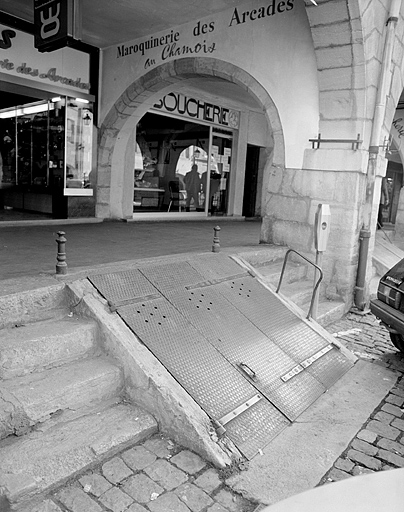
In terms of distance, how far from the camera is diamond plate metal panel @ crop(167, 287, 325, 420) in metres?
3.38

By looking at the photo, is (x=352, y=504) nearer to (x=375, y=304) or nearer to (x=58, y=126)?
(x=375, y=304)

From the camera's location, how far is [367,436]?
3053 millimetres

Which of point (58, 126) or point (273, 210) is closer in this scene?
point (273, 210)

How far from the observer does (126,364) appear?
2994mm

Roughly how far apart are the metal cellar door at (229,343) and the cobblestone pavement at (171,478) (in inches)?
15.6

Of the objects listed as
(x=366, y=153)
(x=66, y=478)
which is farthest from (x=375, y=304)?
(x=66, y=478)

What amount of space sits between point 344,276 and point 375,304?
1.61m

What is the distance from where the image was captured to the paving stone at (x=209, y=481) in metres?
2.39

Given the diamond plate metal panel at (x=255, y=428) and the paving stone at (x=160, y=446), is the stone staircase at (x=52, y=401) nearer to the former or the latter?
the paving stone at (x=160, y=446)

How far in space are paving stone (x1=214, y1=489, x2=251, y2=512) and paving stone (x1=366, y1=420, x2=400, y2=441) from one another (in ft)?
4.34

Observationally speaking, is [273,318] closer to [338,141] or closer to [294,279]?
[294,279]

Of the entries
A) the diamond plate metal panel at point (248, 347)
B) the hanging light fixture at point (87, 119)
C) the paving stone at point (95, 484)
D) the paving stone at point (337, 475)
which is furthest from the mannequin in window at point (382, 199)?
the paving stone at point (95, 484)

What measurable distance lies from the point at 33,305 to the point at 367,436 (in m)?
2.63

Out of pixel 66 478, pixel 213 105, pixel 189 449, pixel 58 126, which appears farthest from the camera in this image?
pixel 213 105
